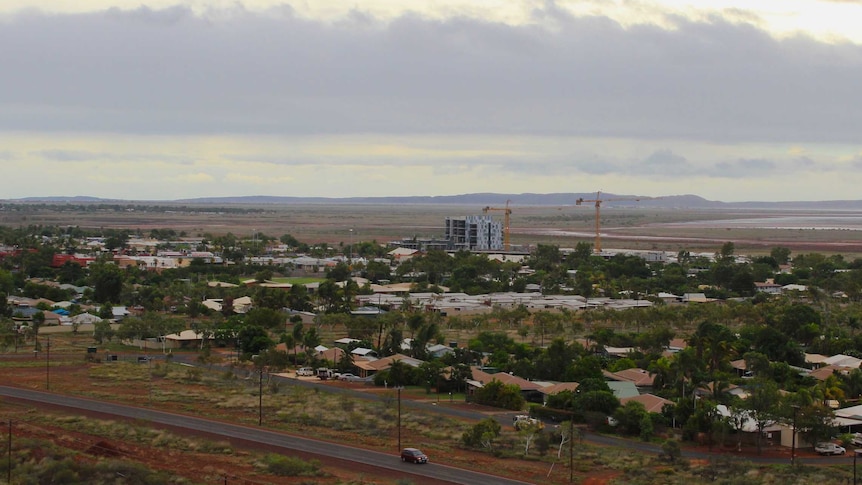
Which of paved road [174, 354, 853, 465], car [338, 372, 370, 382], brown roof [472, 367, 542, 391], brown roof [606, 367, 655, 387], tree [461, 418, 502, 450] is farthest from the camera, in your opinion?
car [338, 372, 370, 382]

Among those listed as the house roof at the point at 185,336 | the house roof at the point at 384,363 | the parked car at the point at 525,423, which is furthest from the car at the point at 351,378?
the house roof at the point at 185,336

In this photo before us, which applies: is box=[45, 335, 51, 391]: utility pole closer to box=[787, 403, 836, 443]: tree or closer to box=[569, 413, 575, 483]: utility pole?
box=[569, 413, 575, 483]: utility pole

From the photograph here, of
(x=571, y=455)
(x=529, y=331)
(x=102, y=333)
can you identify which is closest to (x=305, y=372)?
(x=102, y=333)

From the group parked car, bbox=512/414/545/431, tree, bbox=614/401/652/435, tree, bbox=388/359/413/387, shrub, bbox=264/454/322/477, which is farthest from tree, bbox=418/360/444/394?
shrub, bbox=264/454/322/477

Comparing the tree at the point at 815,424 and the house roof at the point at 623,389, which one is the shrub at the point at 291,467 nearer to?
the house roof at the point at 623,389

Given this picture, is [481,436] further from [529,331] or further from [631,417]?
[529,331]

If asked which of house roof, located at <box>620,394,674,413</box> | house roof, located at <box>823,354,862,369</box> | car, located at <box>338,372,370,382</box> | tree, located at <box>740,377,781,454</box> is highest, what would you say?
tree, located at <box>740,377,781,454</box>
